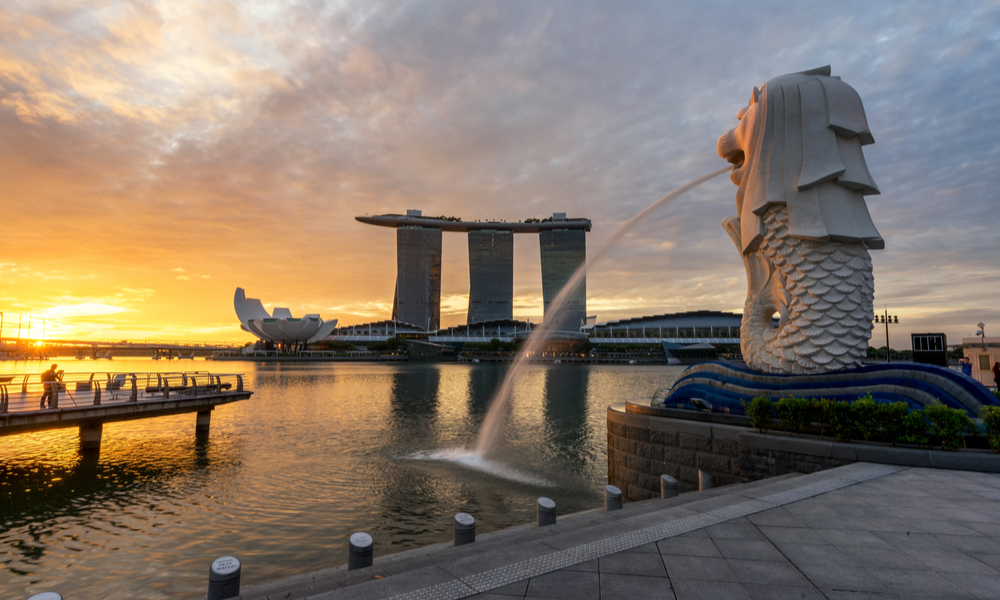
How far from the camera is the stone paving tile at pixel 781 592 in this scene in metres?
3.81

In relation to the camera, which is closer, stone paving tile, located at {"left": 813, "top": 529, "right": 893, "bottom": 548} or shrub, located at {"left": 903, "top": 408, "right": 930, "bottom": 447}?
stone paving tile, located at {"left": 813, "top": 529, "right": 893, "bottom": 548}

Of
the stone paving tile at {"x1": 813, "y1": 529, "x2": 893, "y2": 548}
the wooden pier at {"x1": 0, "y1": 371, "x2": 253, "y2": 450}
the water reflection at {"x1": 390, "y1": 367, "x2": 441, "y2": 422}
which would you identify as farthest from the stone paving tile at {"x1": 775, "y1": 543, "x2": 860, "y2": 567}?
the water reflection at {"x1": 390, "y1": 367, "x2": 441, "y2": 422}

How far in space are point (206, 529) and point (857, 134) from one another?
55.3 feet

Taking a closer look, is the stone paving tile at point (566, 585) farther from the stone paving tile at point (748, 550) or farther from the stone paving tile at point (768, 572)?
the stone paving tile at point (748, 550)

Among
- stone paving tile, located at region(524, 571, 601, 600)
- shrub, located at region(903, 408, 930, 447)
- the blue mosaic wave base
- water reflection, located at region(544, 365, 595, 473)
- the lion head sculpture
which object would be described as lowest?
water reflection, located at region(544, 365, 595, 473)

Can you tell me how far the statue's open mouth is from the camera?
13.7 metres

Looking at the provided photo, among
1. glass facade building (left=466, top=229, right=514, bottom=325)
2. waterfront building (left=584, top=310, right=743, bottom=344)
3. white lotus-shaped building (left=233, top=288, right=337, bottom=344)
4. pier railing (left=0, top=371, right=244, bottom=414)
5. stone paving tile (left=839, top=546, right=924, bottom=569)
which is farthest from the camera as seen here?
glass facade building (left=466, top=229, right=514, bottom=325)

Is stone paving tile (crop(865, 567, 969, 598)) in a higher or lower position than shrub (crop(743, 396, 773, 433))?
lower

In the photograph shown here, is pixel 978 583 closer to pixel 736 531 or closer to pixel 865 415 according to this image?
pixel 736 531

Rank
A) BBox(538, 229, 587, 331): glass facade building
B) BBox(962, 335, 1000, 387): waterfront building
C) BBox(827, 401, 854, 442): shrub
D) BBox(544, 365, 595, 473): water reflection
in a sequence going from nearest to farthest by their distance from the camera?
BBox(827, 401, 854, 442): shrub, BBox(544, 365, 595, 473): water reflection, BBox(962, 335, 1000, 387): waterfront building, BBox(538, 229, 587, 331): glass facade building

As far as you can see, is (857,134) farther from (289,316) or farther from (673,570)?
(289,316)

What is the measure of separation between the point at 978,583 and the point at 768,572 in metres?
1.59

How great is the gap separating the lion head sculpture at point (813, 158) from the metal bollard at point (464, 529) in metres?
9.97

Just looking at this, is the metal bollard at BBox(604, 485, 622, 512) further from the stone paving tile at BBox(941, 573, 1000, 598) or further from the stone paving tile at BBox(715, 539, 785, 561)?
the stone paving tile at BBox(941, 573, 1000, 598)
